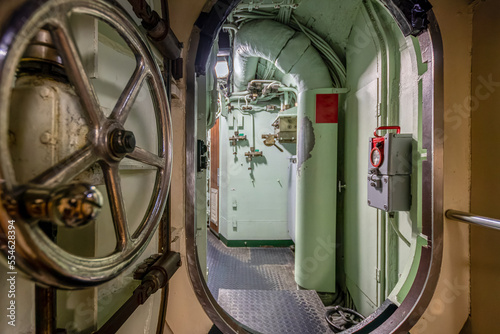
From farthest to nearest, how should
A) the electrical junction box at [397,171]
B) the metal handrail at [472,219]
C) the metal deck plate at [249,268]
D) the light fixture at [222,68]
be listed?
the metal deck plate at [249,268], the light fixture at [222,68], the electrical junction box at [397,171], the metal handrail at [472,219]

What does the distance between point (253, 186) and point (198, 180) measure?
245cm

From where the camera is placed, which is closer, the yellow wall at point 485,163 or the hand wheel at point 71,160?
the hand wheel at point 71,160

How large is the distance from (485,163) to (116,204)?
142cm

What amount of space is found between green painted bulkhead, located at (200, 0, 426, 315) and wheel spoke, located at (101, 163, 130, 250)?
0.99 metres

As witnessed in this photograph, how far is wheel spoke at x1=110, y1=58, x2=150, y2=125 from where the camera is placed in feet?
1.60

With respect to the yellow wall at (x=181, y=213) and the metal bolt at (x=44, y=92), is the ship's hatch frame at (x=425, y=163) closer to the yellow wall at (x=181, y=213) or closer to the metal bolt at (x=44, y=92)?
the yellow wall at (x=181, y=213)

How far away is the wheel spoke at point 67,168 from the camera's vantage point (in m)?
0.33

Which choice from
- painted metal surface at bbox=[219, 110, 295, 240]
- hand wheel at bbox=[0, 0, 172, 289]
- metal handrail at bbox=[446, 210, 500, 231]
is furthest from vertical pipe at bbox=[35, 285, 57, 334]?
painted metal surface at bbox=[219, 110, 295, 240]

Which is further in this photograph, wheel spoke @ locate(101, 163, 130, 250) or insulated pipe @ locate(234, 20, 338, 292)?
insulated pipe @ locate(234, 20, 338, 292)

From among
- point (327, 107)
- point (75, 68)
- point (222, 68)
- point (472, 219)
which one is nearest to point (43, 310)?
point (75, 68)

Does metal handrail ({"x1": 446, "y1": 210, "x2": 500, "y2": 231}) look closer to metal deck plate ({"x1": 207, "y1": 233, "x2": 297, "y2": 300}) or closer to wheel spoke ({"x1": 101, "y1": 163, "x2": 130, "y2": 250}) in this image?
wheel spoke ({"x1": 101, "y1": 163, "x2": 130, "y2": 250})

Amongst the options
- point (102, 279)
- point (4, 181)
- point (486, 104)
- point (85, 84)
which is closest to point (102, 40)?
point (85, 84)

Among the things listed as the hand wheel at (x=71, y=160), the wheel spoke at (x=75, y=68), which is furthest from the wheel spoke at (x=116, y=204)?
the wheel spoke at (x=75, y=68)

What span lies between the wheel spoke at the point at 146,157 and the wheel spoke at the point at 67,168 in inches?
4.4
